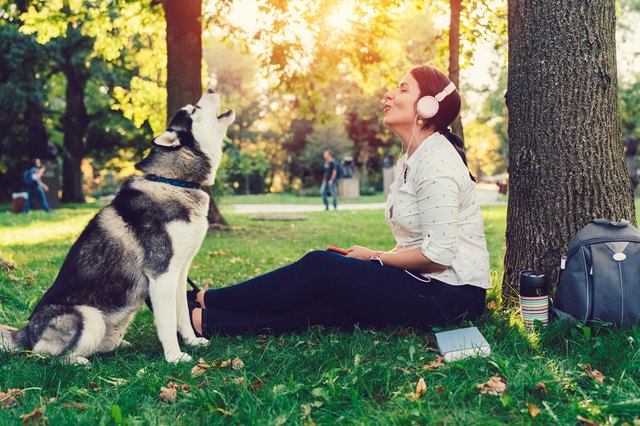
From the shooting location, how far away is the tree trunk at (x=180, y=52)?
11.0 m

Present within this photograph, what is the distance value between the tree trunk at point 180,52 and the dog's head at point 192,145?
7382 millimetres

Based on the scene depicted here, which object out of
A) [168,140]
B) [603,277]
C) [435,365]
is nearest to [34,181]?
[168,140]

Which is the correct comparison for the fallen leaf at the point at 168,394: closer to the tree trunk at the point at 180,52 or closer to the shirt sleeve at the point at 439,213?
the shirt sleeve at the point at 439,213

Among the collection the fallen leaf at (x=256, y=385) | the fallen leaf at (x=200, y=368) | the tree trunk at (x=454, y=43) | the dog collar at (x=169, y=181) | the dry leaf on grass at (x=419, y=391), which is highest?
the tree trunk at (x=454, y=43)

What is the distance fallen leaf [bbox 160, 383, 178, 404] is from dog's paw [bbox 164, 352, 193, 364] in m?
0.50

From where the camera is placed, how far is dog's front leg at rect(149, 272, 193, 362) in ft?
11.6

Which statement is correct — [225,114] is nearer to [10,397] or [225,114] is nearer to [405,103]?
[405,103]

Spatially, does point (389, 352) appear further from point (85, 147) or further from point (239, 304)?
point (85, 147)

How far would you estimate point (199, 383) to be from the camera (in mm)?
3166

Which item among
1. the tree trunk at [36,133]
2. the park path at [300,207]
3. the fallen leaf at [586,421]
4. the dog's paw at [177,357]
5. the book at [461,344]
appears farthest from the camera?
the tree trunk at [36,133]

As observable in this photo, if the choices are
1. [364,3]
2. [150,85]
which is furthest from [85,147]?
[364,3]

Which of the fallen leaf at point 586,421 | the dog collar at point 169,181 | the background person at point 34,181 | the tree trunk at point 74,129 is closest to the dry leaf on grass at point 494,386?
the fallen leaf at point 586,421

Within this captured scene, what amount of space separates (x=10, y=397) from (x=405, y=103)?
283cm

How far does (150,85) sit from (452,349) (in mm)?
12739
